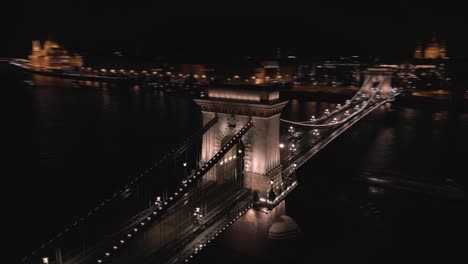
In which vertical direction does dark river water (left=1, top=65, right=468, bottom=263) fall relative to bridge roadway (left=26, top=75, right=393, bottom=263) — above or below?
below

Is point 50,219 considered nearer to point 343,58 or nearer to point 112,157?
point 112,157

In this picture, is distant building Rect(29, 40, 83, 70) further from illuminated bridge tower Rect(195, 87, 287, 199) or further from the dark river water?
illuminated bridge tower Rect(195, 87, 287, 199)

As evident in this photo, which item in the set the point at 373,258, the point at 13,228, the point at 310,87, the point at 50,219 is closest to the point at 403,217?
the point at 373,258

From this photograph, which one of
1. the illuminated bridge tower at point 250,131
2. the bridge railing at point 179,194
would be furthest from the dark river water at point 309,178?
the bridge railing at point 179,194

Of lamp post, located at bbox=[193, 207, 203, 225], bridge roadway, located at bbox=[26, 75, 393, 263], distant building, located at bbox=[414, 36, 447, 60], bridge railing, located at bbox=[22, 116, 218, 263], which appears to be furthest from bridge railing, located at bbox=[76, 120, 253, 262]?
distant building, located at bbox=[414, 36, 447, 60]

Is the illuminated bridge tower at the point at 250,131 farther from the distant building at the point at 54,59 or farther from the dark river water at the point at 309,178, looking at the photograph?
the distant building at the point at 54,59
